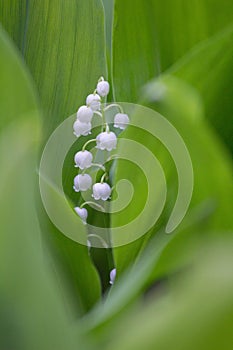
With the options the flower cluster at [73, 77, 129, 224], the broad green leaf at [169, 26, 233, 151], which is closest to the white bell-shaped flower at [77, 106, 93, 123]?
the flower cluster at [73, 77, 129, 224]

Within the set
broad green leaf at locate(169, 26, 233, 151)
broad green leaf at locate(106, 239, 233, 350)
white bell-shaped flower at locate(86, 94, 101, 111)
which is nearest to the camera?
broad green leaf at locate(106, 239, 233, 350)

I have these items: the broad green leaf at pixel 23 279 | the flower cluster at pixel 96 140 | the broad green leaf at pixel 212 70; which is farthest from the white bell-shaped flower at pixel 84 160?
the broad green leaf at pixel 23 279

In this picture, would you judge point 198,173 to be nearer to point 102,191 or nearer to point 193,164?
point 193,164

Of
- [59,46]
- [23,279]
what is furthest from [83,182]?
[23,279]

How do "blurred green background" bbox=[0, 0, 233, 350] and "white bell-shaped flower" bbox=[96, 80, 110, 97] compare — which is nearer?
"blurred green background" bbox=[0, 0, 233, 350]

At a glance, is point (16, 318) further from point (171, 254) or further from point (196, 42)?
point (196, 42)

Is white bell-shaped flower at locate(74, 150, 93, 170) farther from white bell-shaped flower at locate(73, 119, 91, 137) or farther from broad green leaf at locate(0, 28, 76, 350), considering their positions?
broad green leaf at locate(0, 28, 76, 350)

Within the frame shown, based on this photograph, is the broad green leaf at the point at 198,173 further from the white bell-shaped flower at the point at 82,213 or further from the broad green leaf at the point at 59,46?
the broad green leaf at the point at 59,46

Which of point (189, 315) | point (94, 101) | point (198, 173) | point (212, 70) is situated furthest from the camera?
point (94, 101)
